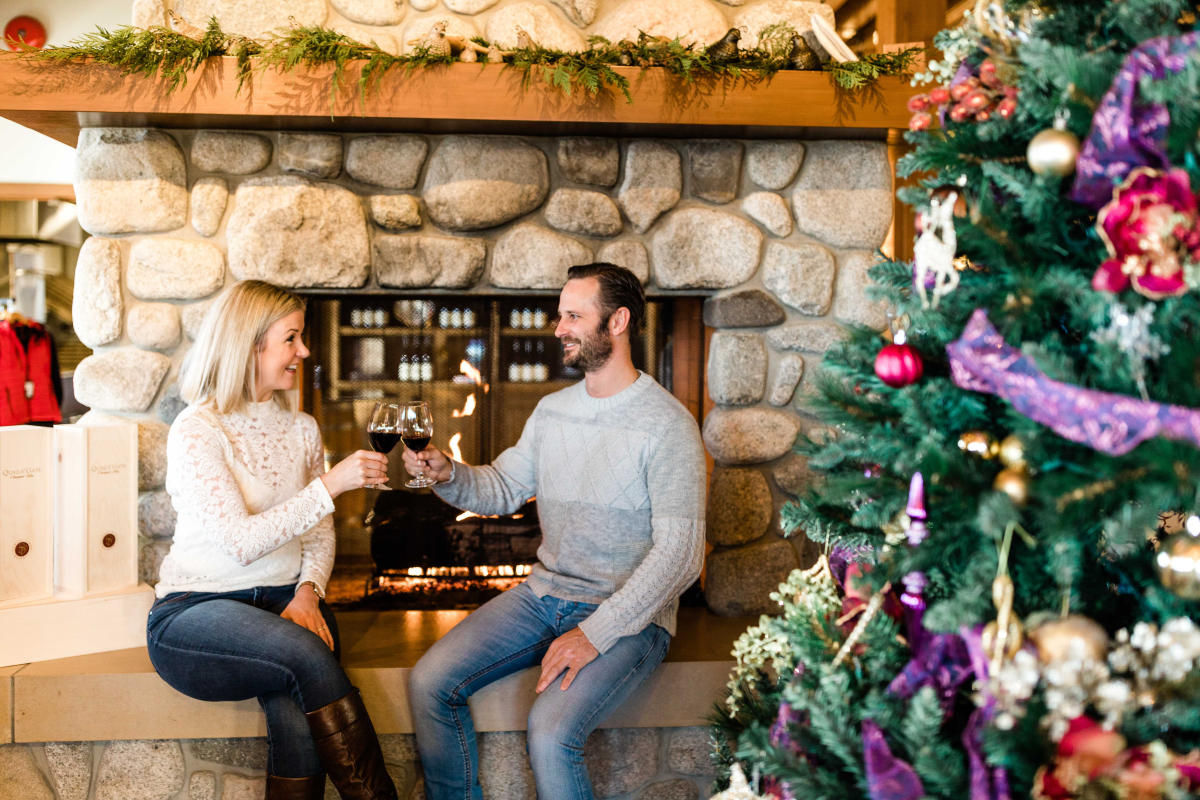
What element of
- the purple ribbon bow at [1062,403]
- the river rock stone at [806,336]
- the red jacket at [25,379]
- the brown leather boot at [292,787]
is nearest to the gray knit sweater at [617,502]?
the river rock stone at [806,336]

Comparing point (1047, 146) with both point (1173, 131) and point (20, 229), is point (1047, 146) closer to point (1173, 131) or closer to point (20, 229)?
point (1173, 131)

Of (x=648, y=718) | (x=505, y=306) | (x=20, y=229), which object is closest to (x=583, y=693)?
(x=648, y=718)

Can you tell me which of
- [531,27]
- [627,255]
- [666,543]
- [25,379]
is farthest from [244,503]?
[25,379]

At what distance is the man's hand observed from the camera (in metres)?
1.75

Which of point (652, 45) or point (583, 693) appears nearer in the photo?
point (583, 693)

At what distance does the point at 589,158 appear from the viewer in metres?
2.31

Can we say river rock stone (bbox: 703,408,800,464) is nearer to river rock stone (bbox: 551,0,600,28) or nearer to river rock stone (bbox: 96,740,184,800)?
river rock stone (bbox: 551,0,600,28)

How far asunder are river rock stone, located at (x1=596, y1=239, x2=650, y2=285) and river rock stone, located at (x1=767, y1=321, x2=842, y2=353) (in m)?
0.40

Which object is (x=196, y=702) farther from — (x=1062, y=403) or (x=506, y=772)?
(x=1062, y=403)

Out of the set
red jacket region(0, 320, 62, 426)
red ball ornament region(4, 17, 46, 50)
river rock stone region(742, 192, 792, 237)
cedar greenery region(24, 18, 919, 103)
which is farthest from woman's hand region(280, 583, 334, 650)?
red ball ornament region(4, 17, 46, 50)

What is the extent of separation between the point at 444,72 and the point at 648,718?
156 centimetres

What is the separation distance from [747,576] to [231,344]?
143 cm

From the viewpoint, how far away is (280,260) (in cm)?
227

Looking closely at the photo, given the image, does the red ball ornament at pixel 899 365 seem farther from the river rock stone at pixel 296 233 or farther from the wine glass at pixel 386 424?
the river rock stone at pixel 296 233
